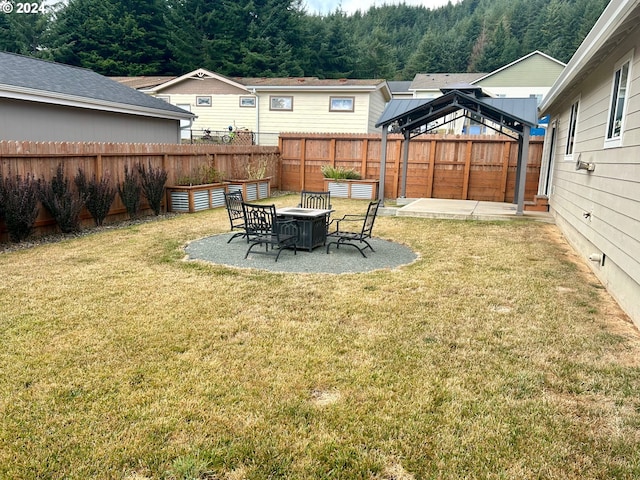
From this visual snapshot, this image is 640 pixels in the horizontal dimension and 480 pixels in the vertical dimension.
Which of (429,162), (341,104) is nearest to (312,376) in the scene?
(429,162)

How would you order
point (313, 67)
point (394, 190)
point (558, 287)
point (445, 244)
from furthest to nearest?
point (313, 67)
point (394, 190)
point (445, 244)
point (558, 287)

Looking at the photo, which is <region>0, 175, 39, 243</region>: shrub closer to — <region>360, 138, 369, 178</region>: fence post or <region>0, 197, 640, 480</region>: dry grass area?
<region>0, 197, 640, 480</region>: dry grass area

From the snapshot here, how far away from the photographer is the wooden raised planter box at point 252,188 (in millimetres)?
13617

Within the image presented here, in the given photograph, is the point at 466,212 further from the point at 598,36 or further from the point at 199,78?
the point at 199,78

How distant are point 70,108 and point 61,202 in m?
5.20

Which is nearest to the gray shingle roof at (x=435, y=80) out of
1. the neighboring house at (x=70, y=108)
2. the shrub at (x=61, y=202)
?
the neighboring house at (x=70, y=108)

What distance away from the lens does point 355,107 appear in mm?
20703

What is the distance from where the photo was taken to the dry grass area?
7.95ft

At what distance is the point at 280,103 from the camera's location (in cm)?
2186

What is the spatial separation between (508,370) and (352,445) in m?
1.50

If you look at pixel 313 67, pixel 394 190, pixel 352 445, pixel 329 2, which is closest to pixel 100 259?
pixel 352 445

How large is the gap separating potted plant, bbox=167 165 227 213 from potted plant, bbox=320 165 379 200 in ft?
12.6

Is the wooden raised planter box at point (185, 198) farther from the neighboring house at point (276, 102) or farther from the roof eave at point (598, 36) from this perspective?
the roof eave at point (598, 36)

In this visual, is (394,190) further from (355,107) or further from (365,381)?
(365,381)
